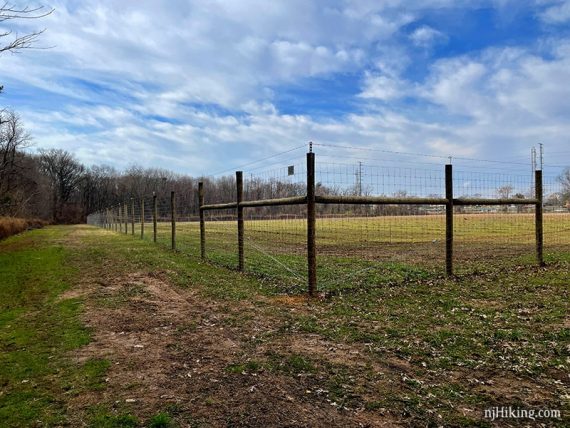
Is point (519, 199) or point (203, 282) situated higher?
point (519, 199)

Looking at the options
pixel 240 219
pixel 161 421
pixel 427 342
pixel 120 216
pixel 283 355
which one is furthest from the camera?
pixel 120 216

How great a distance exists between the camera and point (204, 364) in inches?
162

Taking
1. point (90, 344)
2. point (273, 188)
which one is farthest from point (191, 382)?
point (273, 188)

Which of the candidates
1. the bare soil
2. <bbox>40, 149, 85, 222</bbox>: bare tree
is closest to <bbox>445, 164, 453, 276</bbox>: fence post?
the bare soil

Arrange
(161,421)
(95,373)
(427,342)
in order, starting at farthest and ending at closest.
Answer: (427,342), (95,373), (161,421)

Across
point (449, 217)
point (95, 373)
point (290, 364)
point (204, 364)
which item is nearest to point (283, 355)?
point (290, 364)

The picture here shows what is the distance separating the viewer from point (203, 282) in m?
8.88

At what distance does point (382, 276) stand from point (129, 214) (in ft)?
78.7

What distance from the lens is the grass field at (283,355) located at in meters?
3.13

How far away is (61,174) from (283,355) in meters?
117

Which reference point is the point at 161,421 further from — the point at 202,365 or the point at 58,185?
the point at 58,185

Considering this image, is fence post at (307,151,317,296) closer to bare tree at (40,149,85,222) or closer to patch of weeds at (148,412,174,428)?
patch of weeds at (148,412,174,428)

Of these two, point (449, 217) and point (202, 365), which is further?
point (449, 217)

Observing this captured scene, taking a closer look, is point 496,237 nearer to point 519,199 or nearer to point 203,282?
point 519,199
